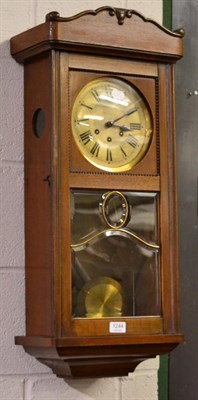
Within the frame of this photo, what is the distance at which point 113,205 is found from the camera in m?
2.35

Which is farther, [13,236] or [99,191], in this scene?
[13,236]

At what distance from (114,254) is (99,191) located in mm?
159

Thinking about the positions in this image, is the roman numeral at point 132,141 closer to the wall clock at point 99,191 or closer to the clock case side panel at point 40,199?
Result: the wall clock at point 99,191

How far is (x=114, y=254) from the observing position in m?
2.34

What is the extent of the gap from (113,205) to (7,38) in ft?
1.68

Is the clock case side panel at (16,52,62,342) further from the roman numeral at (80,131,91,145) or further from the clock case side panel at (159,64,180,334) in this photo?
the clock case side panel at (159,64,180,334)

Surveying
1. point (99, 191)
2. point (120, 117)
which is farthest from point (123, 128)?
point (99, 191)

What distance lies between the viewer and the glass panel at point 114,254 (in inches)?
90.3


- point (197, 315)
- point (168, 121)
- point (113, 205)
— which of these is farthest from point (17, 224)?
point (197, 315)

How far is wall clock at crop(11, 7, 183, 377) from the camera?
2268 mm

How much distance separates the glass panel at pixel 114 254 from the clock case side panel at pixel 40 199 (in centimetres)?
6

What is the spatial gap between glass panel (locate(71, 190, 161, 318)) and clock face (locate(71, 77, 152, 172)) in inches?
3.6

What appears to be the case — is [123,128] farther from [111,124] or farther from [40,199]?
[40,199]

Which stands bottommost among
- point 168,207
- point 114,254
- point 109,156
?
point 114,254
